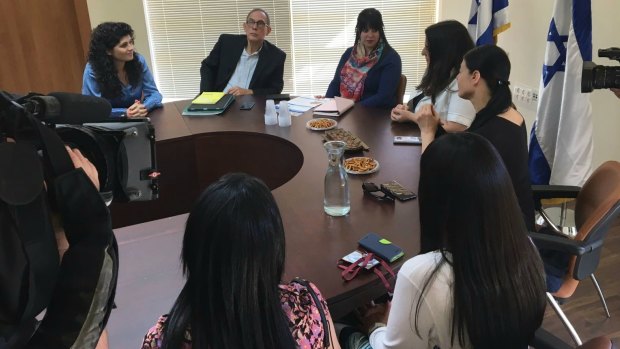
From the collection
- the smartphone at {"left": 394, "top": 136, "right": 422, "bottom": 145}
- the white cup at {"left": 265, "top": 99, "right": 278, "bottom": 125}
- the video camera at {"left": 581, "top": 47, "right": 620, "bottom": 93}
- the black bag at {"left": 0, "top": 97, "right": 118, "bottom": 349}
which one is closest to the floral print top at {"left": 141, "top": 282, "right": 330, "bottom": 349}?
the black bag at {"left": 0, "top": 97, "right": 118, "bottom": 349}

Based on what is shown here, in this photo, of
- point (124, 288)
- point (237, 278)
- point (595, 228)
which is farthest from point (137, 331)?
point (595, 228)

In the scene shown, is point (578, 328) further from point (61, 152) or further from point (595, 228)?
point (61, 152)

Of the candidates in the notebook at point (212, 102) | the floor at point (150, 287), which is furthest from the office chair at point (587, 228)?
the notebook at point (212, 102)

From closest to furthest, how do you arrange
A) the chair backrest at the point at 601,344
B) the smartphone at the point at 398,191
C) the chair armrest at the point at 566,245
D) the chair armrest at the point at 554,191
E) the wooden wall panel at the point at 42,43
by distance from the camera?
1. the chair backrest at the point at 601,344
2. the chair armrest at the point at 566,245
3. the smartphone at the point at 398,191
4. the chair armrest at the point at 554,191
5. the wooden wall panel at the point at 42,43

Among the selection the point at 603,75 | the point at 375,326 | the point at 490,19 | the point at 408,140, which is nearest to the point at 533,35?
the point at 490,19

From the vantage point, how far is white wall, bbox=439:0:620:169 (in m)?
2.87

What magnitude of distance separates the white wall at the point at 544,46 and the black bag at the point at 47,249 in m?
2.97

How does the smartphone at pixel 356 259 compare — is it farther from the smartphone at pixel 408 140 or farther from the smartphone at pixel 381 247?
the smartphone at pixel 408 140

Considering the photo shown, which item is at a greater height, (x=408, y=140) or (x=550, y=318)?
(x=408, y=140)

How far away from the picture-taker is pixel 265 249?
2.98 ft

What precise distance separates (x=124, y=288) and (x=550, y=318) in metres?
1.86

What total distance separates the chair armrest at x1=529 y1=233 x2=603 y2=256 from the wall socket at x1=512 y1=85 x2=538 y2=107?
1951mm

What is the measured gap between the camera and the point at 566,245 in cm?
162

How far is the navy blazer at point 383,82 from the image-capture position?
305cm
